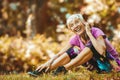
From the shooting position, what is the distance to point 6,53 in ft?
51.1

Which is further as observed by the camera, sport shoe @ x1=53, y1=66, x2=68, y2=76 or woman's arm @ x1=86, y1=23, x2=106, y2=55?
sport shoe @ x1=53, y1=66, x2=68, y2=76

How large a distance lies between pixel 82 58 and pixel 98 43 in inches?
14.1

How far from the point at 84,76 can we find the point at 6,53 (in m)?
8.96

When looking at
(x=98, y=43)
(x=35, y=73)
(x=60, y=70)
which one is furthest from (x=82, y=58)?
(x=35, y=73)

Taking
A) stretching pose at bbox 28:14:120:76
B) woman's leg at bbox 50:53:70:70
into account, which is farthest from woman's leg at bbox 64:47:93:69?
woman's leg at bbox 50:53:70:70

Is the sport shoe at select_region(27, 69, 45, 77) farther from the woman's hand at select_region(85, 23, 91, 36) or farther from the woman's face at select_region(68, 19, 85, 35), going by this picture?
the woman's hand at select_region(85, 23, 91, 36)

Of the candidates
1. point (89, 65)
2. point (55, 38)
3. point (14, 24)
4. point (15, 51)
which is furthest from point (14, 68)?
point (89, 65)

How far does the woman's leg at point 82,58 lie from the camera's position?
7273 mm

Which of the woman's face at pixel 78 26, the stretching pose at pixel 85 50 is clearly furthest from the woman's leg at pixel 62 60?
the woman's face at pixel 78 26

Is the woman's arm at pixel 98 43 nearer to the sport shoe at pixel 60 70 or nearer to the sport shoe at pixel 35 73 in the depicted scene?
the sport shoe at pixel 60 70

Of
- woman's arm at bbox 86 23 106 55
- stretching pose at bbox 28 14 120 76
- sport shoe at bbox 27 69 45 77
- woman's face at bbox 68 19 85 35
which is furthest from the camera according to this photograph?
sport shoe at bbox 27 69 45 77

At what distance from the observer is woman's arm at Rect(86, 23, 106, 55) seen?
718cm

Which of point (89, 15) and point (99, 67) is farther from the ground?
point (89, 15)

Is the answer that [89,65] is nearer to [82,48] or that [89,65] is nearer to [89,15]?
[82,48]
